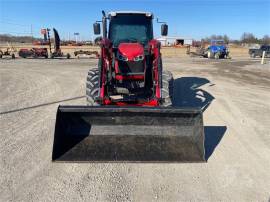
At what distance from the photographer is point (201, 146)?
4.33 metres

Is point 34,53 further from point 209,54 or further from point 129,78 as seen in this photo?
point 129,78

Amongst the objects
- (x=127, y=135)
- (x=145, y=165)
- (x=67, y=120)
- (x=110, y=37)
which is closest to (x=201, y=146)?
(x=145, y=165)

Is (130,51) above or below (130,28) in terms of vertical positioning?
below

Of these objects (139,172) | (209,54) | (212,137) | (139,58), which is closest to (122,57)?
(139,58)

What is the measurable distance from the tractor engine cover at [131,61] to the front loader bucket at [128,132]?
1.64m

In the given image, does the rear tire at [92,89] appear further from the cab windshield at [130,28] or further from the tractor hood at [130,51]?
the cab windshield at [130,28]

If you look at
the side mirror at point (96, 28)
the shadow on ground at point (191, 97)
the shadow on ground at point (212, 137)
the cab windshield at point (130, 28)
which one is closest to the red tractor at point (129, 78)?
the cab windshield at point (130, 28)

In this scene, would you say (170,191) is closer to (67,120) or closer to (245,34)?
(67,120)

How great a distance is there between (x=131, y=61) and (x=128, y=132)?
1914 millimetres

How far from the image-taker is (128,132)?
4652 mm

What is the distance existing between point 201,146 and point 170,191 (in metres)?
1.08

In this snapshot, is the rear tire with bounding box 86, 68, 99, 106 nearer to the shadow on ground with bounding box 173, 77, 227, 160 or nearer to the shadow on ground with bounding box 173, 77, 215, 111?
the shadow on ground with bounding box 173, 77, 227, 160

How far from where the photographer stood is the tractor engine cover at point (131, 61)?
5887 millimetres

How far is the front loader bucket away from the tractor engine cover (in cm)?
164
